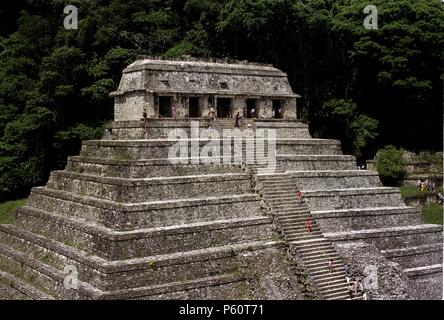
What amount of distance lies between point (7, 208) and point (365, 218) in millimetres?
21364

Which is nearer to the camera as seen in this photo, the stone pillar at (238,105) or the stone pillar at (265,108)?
the stone pillar at (238,105)

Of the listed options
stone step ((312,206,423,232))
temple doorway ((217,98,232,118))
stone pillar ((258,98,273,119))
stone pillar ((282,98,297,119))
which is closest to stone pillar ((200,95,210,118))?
temple doorway ((217,98,232,118))

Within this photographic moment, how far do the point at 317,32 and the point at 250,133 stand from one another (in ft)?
55.0

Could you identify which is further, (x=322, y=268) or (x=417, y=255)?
(x=417, y=255)

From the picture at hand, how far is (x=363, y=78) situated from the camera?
136 ft

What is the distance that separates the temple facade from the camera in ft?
→ 78.9

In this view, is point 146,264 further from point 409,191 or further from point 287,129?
point 409,191

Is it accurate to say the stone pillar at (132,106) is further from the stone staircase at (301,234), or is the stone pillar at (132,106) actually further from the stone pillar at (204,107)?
the stone staircase at (301,234)

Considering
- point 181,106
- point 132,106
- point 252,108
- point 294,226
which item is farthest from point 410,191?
point 132,106

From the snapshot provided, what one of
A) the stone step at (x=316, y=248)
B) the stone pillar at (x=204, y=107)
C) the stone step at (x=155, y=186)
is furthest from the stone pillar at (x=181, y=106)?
the stone step at (x=316, y=248)

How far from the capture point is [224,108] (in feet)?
85.4

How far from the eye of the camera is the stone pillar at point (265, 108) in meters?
26.5

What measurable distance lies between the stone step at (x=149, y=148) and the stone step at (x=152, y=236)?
281 centimetres

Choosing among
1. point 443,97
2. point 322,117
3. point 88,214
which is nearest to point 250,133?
point 88,214
